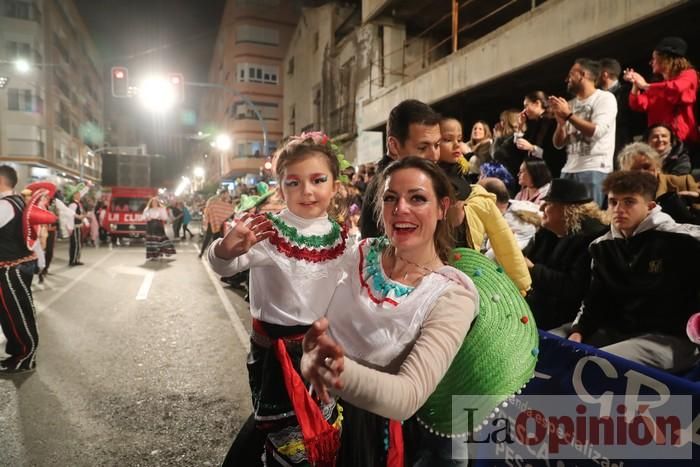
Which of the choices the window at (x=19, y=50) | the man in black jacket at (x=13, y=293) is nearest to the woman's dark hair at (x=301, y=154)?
the man in black jacket at (x=13, y=293)

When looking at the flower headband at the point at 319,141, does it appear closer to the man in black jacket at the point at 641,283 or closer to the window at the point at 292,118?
the man in black jacket at the point at 641,283

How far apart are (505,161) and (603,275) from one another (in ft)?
12.0

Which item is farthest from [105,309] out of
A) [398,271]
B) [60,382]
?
[398,271]

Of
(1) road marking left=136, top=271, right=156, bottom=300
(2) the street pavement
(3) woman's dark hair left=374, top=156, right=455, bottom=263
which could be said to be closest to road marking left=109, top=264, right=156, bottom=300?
(1) road marking left=136, top=271, right=156, bottom=300

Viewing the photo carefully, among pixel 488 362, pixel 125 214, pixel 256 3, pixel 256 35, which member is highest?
pixel 256 3

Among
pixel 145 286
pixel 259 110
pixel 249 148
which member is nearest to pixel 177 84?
pixel 145 286

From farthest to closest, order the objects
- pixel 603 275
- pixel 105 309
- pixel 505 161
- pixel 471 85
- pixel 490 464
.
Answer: pixel 471 85
pixel 105 309
pixel 505 161
pixel 603 275
pixel 490 464

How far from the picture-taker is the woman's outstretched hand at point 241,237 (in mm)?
2090

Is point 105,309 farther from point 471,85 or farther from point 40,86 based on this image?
point 40,86

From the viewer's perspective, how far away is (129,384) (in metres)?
4.70

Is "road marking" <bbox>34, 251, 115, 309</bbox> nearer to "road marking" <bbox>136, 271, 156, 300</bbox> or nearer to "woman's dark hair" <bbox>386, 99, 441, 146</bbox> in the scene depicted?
"road marking" <bbox>136, 271, 156, 300</bbox>

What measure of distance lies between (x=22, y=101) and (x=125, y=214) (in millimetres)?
31826

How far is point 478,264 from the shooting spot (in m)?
1.95

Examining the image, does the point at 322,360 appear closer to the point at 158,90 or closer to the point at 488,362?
the point at 488,362
